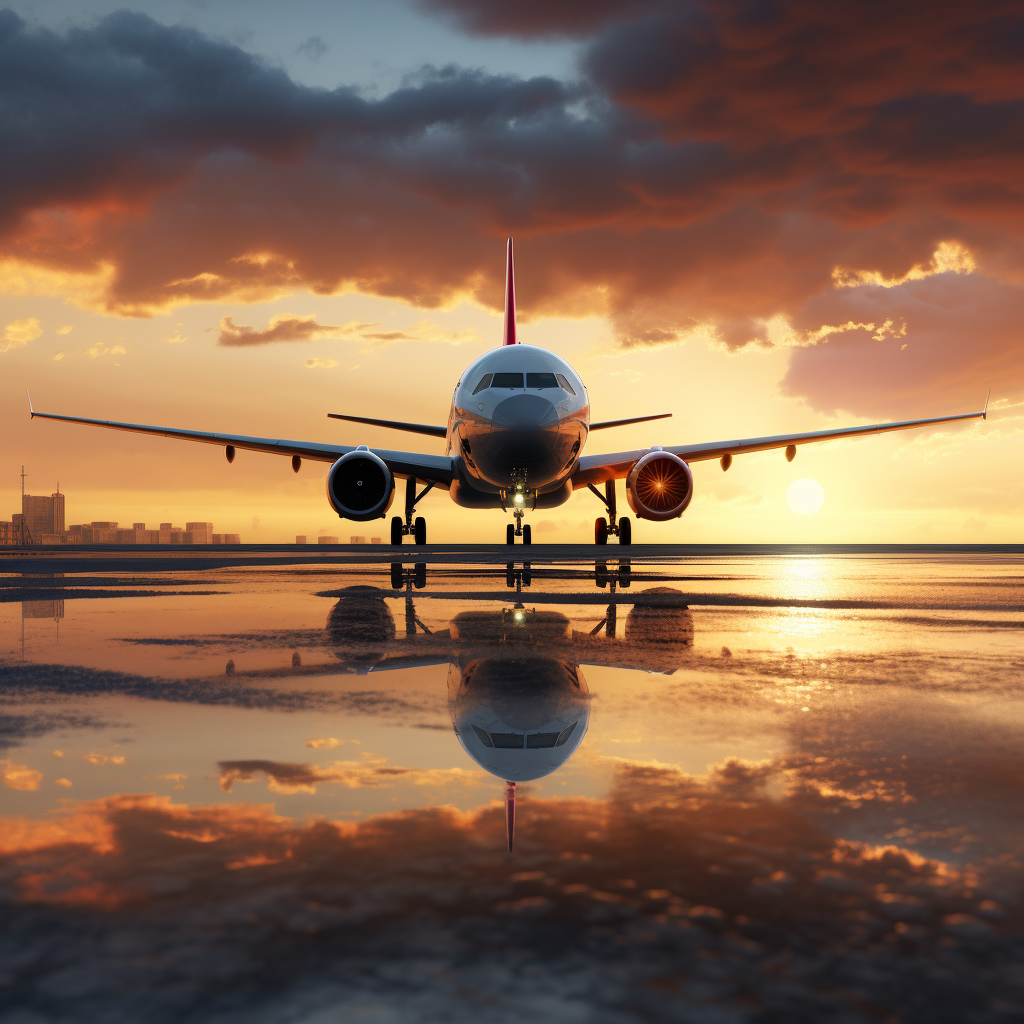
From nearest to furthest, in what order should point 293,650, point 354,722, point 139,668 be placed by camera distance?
1. point 354,722
2. point 139,668
3. point 293,650

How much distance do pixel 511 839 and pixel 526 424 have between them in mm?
15101

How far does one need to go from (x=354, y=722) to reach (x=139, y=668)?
7.01ft

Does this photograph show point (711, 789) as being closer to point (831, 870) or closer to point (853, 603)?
point (831, 870)

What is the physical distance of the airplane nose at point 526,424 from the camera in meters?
17.1

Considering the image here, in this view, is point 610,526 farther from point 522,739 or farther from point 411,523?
point 522,739

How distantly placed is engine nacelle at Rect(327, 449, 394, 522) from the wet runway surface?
47.5 feet

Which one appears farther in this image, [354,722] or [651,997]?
[354,722]

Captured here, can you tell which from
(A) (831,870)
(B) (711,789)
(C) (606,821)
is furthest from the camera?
(B) (711,789)

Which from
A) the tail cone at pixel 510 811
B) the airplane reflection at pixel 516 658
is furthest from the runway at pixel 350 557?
the tail cone at pixel 510 811

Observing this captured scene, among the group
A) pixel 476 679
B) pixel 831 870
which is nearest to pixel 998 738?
pixel 831 870

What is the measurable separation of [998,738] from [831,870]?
1.75 metres

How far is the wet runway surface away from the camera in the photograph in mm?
1524

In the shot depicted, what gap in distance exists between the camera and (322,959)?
1.60 meters

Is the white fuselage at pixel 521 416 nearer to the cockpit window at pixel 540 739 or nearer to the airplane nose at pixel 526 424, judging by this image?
the airplane nose at pixel 526 424
